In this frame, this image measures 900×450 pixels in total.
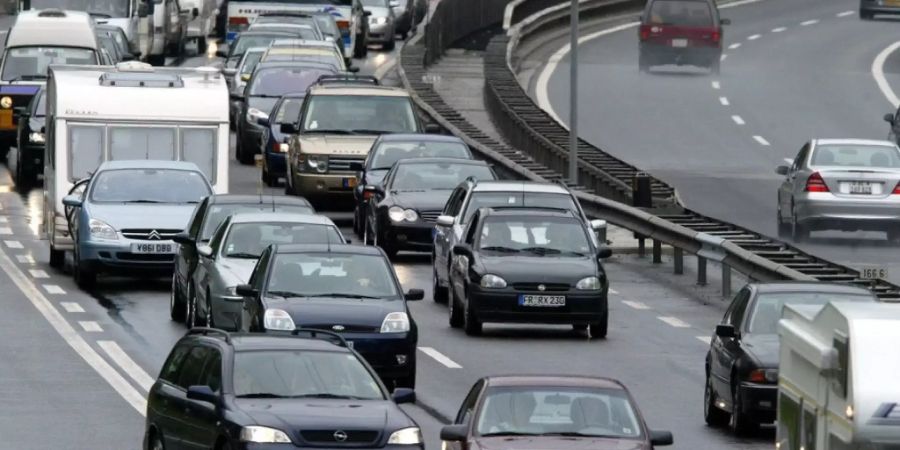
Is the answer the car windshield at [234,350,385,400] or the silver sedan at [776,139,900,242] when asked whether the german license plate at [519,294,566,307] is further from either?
the silver sedan at [776,139,900,242]

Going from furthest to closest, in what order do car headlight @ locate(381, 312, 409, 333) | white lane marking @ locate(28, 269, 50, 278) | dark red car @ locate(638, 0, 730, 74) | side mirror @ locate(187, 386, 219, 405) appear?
dark red car @ locate(638, 0, 730, 74), white lane marking @ locate(28, 269, 50, 278), car headlight @ locate(381, 312, 409, 333), side mirror @ locate(187, 386, 219, 405)

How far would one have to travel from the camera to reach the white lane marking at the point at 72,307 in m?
29.8

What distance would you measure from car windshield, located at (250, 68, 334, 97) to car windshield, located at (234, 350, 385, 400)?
31533 millimetres

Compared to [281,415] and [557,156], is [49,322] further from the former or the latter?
[557,156]

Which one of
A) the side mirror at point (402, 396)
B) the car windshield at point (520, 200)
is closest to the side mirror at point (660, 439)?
the side mirror at point (402, 396)

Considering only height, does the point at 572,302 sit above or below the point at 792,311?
below

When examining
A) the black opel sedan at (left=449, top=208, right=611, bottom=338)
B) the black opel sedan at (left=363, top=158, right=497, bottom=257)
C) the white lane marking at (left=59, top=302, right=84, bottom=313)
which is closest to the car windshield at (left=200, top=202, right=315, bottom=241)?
the white lane marking at (left=59, top=302, right=84, bottom=313)

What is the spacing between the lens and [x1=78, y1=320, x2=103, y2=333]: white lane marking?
2788cm

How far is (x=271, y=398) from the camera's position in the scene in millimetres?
17422

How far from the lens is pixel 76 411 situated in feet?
72.5

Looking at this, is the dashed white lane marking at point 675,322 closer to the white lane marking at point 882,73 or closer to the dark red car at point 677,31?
the white lane marking at point 882,73

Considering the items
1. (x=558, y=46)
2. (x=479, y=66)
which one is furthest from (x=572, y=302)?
(x=558, y=46)

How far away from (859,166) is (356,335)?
604 inches

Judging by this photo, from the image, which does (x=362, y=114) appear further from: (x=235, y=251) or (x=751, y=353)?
(x=751, y=353)
